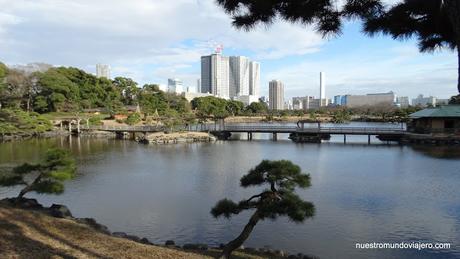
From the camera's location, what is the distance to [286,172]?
6.17m

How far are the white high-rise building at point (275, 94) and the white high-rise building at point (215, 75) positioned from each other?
697 inches

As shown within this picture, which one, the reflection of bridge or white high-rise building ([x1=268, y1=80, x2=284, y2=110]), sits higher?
white high-rise building ([x1=268, y1=80, x2=284, y2=110])

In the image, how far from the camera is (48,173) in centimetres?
917

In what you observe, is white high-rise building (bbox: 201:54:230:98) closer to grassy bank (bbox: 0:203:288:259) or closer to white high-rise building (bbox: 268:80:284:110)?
white high-rise building (bbox: 268:80:284:110)

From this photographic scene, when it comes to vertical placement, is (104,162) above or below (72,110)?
→ below

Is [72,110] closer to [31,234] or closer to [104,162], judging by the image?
[104,162]

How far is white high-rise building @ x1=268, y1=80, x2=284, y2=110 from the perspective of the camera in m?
150

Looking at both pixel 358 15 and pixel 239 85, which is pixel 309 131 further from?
pixel 239 85

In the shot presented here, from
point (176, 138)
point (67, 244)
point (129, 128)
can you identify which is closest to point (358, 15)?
point (67, 244)

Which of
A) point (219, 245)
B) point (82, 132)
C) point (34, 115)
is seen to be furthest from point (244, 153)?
point (34, 115)

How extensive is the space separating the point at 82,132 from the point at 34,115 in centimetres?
496

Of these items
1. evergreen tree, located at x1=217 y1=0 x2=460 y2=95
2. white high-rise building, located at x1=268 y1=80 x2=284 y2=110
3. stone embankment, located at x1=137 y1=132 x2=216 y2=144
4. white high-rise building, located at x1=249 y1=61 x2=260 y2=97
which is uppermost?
white high-rise building, located at x1=249 y1=61 x2=260 y2=97

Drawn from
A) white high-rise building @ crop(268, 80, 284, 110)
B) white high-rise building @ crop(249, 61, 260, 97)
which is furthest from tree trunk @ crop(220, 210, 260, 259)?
white high-rise building @ crop(249, 61, 260, 97)

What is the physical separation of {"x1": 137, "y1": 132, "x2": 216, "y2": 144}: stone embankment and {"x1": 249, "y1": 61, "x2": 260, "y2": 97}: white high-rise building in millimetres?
122027
